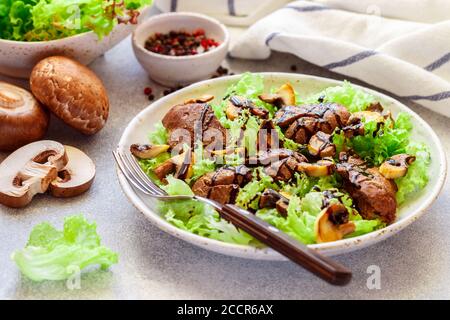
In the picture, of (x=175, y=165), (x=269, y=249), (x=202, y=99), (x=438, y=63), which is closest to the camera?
(x=269, y=249)

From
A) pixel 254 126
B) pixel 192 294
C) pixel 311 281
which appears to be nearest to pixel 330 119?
pixel 254 126

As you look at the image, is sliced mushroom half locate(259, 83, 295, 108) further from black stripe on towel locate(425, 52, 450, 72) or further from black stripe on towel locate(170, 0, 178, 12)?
black stripe on towel locate(170, 0, 178, 12)

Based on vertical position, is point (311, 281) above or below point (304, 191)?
below

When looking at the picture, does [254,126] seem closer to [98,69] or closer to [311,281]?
[311,281]

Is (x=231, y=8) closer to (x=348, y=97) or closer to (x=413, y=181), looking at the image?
(x=348, y=97)

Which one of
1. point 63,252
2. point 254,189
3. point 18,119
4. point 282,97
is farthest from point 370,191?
point 18,119

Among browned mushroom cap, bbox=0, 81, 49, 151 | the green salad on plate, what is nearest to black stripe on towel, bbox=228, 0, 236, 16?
the green salad on plate
